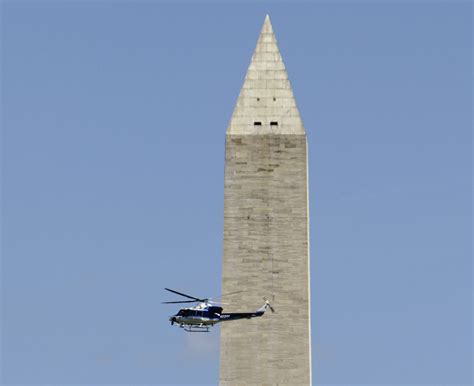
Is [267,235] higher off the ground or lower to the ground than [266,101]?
lower

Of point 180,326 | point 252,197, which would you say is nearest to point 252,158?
point 252,197

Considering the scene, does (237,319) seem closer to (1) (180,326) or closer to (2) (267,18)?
(1) (180,326)

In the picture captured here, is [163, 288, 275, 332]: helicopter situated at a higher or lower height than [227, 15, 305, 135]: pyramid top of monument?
lower

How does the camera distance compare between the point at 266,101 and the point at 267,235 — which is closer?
the point at 267,235

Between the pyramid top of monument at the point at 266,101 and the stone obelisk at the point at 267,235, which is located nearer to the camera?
the stone obelisk at the point at 267,235

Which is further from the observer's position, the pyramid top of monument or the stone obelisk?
the pyramid top of monument
